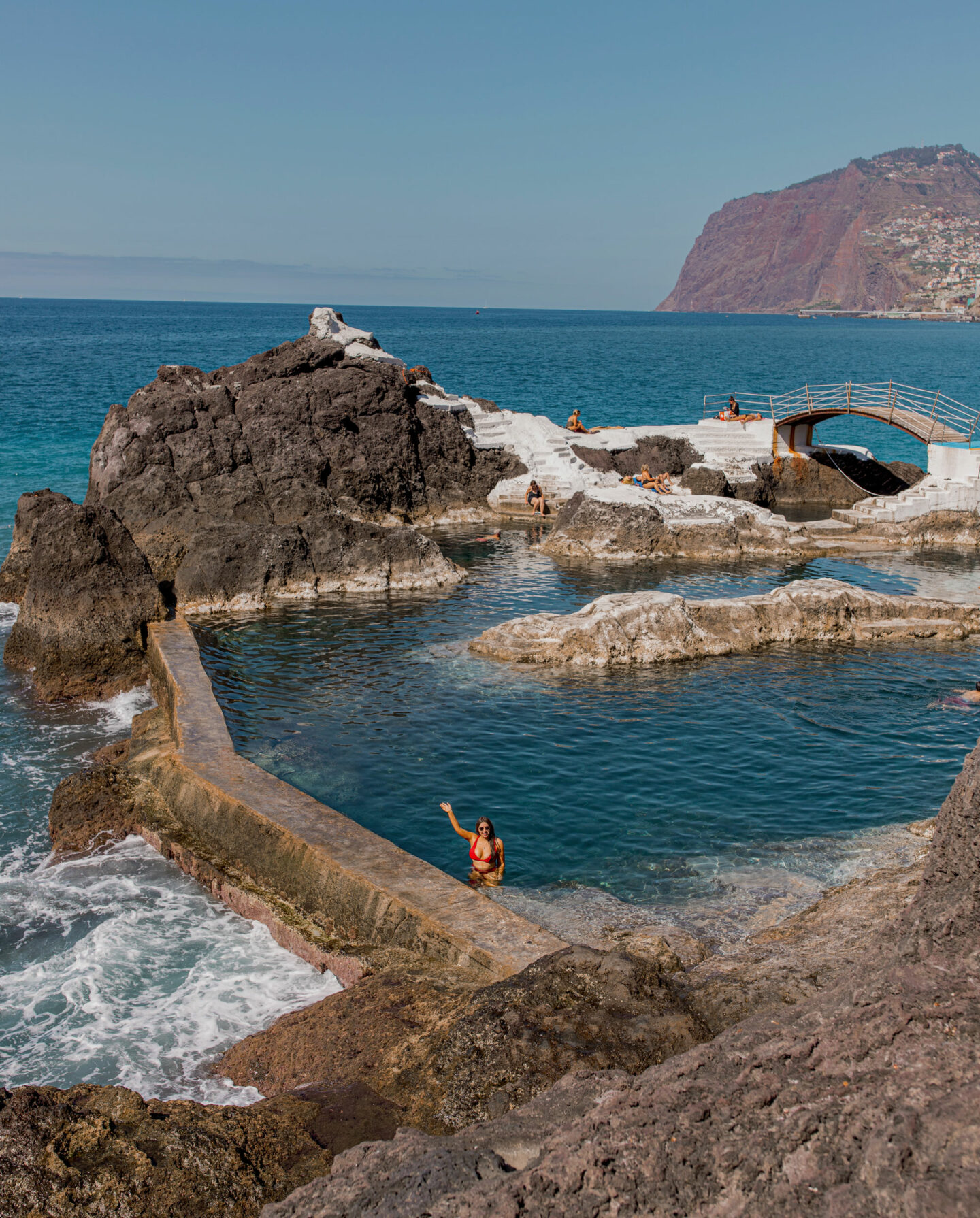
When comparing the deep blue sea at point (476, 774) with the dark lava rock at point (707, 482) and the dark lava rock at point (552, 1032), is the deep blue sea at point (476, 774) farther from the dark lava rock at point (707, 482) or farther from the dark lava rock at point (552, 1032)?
the dark lava rock at point (707, 482)

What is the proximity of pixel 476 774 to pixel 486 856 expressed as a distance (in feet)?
10.4

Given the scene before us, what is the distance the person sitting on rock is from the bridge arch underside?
31.9ft

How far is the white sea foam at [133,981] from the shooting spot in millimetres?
8625

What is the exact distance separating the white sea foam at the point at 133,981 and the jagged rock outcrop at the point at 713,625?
30.3 ft

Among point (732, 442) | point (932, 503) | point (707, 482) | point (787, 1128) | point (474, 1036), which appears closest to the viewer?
point (787, 1128)

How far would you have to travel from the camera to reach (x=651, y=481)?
1375 inches

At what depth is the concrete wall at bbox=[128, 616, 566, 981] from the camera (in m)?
9.16

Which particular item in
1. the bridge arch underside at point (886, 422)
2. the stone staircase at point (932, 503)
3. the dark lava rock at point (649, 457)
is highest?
the bridge arch underside at point (886, 422)

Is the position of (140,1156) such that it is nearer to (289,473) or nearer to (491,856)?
(491,856)

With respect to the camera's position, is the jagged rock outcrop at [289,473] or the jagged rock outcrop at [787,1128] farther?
the jagged rock outcrop at [289,473]

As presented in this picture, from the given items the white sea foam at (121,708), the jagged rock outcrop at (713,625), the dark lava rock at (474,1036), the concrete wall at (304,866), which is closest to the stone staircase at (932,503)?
the jagged rock outcrop at (713,625)

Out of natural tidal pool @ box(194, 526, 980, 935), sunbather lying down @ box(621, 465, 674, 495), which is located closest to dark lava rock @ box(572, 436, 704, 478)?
sunbather lying down @ box(621, 465, 674, 495)

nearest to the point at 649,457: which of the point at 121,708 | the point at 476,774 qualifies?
the point at 121,708

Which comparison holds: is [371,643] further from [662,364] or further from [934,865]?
[662,364]
